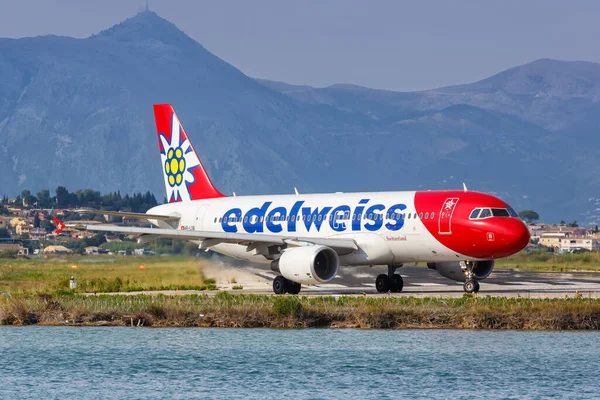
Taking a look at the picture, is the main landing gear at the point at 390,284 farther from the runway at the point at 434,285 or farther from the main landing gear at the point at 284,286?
the main landing gear at the point at 284,286

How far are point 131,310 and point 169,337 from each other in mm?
3902

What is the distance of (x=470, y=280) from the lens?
48.2 meters

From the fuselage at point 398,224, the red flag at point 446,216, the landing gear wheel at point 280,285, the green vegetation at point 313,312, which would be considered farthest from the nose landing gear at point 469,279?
the landing gear wheel at point 280,285

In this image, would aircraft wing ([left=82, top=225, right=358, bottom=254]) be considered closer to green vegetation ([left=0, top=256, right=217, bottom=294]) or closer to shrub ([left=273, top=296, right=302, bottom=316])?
green vegetation ([left=0, top=256, right=217, bottom=294])

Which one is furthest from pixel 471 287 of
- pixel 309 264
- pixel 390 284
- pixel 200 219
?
pixel 200 219

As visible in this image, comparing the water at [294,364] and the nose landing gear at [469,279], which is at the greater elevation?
the nose landing gear at [469,279]

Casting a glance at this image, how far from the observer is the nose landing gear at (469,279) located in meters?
47.8

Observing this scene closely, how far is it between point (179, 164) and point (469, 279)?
19.8 m

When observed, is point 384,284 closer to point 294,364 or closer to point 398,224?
point 398,224

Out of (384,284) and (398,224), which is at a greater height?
(398,224)

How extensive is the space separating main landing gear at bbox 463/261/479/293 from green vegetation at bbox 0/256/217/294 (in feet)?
40.9

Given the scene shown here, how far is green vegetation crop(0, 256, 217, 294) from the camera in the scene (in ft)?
182

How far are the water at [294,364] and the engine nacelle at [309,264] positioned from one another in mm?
7997

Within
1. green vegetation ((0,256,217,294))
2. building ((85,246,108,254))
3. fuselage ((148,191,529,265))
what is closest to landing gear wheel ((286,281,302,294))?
fuselage ((148,191,529,265))
